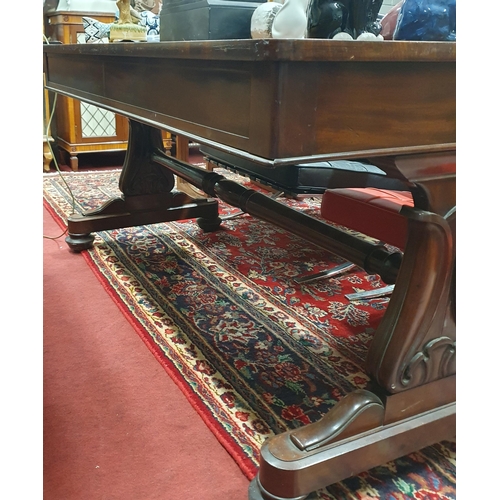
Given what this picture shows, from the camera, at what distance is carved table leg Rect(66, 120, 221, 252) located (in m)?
2.27

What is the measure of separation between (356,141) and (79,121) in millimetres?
3287

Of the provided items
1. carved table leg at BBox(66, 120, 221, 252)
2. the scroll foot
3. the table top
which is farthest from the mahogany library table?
the scroll foot

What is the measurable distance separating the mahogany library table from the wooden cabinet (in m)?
2.38

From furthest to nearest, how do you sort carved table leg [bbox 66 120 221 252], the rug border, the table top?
carved table leg [bbox 66 120 221 252]
the rug border
the table top

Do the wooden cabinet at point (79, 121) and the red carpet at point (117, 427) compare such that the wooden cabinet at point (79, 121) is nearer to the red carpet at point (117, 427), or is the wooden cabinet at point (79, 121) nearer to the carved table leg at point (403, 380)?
the red carpet at point (117, 427)

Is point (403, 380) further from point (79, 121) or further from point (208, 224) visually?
point (79, 121)

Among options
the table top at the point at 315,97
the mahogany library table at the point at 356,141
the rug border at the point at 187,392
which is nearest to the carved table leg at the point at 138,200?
the rug border at the point at 187,392

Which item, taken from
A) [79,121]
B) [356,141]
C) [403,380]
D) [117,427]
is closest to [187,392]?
[117,427]

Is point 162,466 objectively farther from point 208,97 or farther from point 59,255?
point 59,255

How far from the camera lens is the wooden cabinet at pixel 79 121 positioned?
3518mm

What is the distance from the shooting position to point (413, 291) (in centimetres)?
100

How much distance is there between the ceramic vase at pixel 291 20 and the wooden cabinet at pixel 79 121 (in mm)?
2941

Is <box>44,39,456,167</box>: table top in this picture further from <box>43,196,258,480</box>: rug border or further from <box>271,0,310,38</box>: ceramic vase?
<box>43,196,258,480</box>: rug border

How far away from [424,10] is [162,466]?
3.18ft
